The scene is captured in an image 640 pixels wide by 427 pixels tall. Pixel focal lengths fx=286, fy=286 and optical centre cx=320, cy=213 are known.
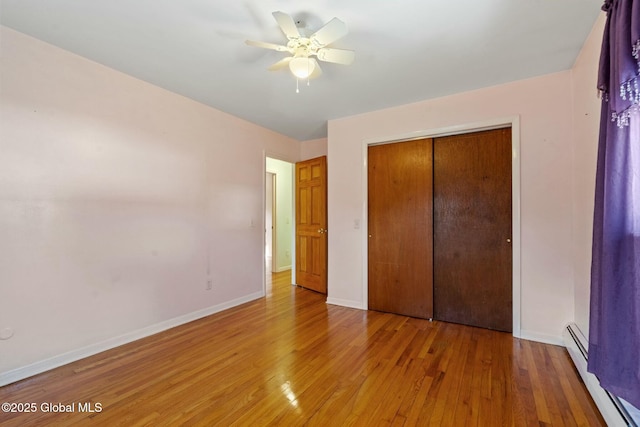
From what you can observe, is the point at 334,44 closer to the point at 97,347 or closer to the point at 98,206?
the point at 98,206

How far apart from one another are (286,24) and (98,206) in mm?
2107

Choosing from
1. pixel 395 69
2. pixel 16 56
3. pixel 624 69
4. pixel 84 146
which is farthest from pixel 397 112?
pixel 16 56

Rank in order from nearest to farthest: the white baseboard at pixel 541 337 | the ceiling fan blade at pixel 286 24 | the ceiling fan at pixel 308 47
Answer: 1. the ceiling fan blade at pixel 286 24
2. the ceiling fan at pixel 308 47
3. the white baseboard at pixel 541 337

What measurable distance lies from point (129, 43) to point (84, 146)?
35.6 inches

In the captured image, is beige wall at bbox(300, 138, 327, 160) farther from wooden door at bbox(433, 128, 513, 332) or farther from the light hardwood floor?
the light hardwood floor

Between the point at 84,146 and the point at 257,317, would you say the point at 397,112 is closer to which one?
the point at 257,317

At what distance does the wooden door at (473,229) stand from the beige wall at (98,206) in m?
2.54

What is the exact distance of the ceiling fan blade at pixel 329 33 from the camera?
1.62 metres

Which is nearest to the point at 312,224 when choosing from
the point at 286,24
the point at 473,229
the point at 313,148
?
the point at 313,148

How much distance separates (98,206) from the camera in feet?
7.91

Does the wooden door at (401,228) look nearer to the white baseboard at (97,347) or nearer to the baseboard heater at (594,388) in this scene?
the baseboard heater at (594,388)

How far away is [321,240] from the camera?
429 centimetres

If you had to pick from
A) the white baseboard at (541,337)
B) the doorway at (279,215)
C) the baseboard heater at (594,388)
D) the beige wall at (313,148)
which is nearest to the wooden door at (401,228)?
the white baseboard at (541,337)

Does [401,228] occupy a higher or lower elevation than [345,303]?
higher
